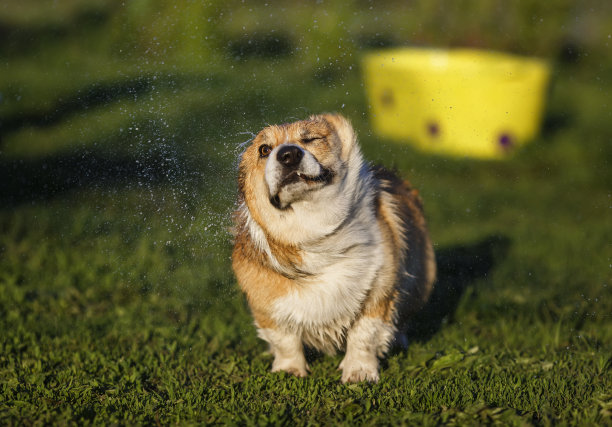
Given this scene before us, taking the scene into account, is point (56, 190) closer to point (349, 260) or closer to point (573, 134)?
point (349, 260)

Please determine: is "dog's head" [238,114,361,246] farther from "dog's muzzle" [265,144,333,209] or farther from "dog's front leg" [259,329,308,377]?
"dog's front leg" [259,329,308,377]

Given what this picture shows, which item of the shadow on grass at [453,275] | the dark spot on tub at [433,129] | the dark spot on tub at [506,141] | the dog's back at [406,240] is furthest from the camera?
the dark spot on tub at [506,141]

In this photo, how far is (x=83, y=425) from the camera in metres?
2.70

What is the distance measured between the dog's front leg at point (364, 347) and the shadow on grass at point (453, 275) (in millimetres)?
627

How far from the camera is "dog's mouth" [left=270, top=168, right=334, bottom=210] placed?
285 centimetres

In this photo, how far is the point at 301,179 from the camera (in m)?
2.87

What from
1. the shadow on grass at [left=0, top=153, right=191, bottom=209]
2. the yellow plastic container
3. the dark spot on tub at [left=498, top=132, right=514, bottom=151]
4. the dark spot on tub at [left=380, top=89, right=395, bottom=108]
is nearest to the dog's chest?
the shadow on grass at [left=0, top=153, right=191, bottom=209]

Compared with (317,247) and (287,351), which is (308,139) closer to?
(317,247)

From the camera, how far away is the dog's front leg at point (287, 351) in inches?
129

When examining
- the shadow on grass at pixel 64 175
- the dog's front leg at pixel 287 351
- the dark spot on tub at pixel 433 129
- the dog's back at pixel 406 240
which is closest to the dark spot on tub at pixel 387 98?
the dark spot on tub at pixel 433 129

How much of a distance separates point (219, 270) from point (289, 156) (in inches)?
70.2

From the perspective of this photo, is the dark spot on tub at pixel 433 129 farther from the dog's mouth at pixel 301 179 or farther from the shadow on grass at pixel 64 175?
the dog's mouth at pixel 301 179

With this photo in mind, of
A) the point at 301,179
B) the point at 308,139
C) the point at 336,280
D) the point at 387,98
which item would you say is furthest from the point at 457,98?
the point at 301,179

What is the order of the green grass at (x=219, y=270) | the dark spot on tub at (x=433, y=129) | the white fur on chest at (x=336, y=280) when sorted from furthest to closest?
1. the dark spot on tub at (x=433, y=129)
2. the white fur on chest at (x=336, y=280)
3. the green grass at (x=219, y=270)
